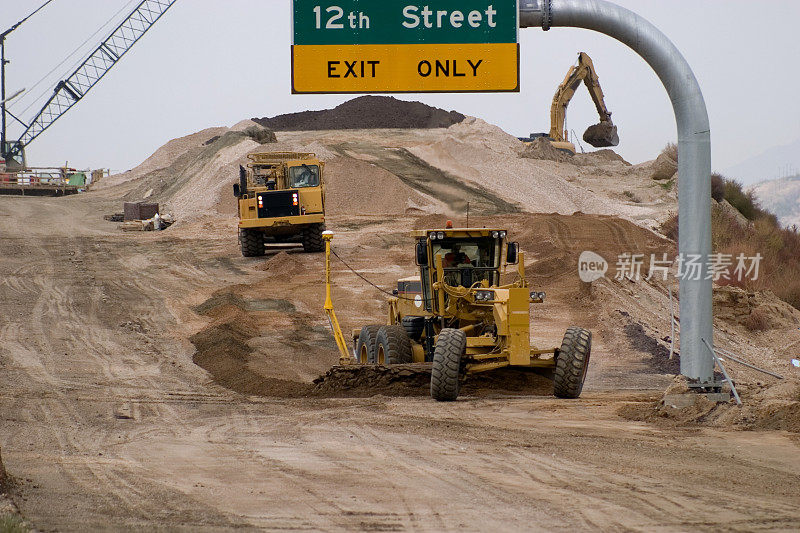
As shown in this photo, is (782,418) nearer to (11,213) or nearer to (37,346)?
(37,346)

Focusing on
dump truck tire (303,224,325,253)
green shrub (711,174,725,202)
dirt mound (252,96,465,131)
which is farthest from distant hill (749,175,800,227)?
dump truck tire (303,224,325,253)

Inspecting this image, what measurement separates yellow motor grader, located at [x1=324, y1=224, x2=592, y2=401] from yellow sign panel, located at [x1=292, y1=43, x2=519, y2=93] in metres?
2.72

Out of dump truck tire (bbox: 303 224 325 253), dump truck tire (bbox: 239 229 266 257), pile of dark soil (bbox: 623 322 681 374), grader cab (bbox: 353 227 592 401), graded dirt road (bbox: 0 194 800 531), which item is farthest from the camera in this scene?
dump truck tire (bbox: 303 224 325 253)

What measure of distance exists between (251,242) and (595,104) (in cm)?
2806

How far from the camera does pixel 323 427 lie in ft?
38.2

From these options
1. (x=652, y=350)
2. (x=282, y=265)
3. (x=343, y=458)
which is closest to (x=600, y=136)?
(x=282, y=265)

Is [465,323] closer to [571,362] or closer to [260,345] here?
[571,362]

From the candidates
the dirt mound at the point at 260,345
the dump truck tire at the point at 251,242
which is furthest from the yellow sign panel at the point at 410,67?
the dump truck tire at the point at 251,242

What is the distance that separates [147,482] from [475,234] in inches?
275

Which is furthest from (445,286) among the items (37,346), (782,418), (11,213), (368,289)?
(11,213)

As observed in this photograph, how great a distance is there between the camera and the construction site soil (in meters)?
7.86

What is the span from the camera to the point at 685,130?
39.2 ft

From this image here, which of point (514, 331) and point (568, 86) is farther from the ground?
point (568, 86)

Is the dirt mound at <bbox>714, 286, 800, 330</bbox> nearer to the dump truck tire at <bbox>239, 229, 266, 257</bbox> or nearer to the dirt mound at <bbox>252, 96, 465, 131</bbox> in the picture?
the dump truck tire at <bbox>239, 229, 266, 257</bbox>
